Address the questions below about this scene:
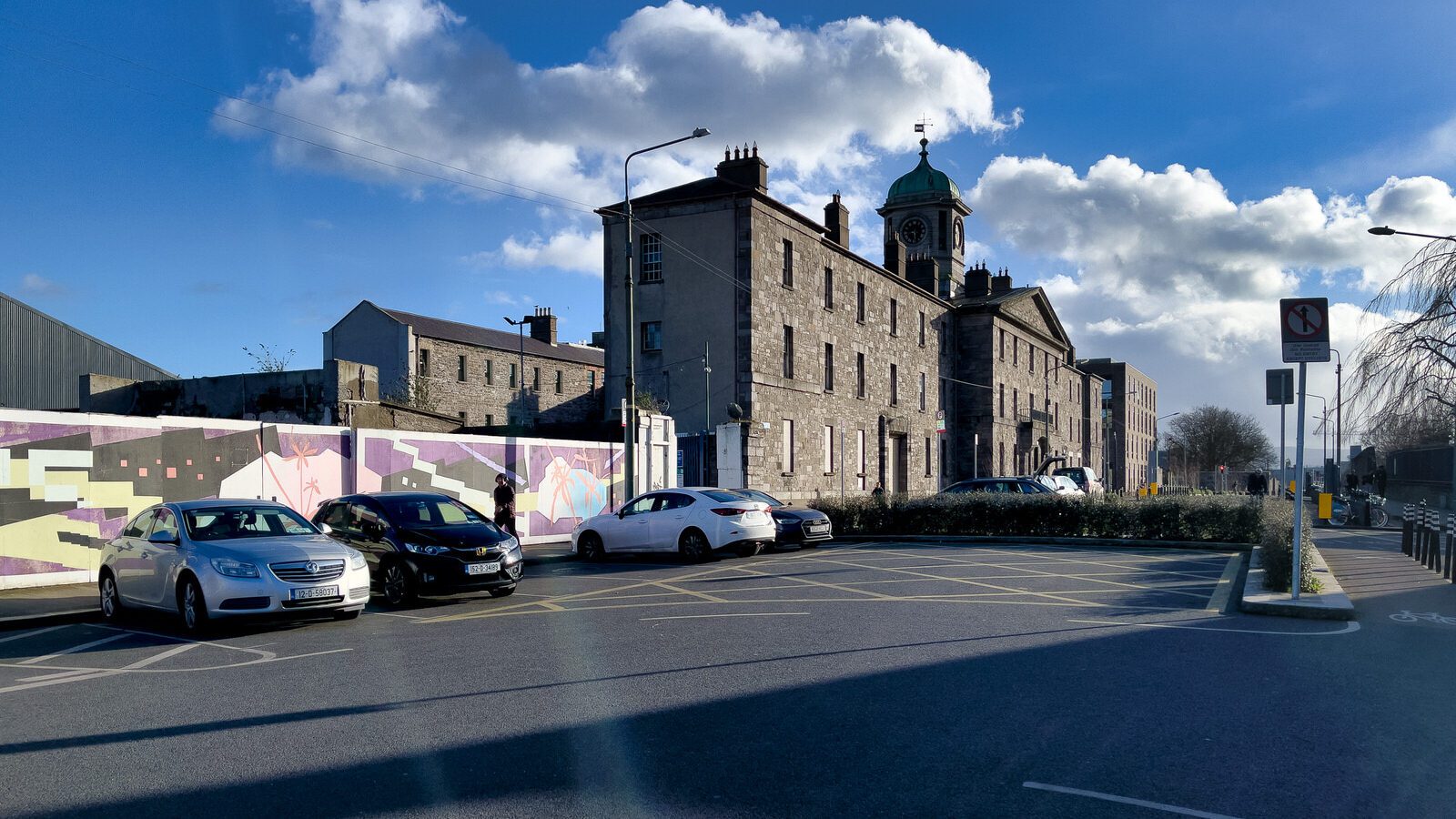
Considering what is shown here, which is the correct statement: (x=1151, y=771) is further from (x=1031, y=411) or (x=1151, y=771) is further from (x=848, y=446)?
(x=1031, y=411)

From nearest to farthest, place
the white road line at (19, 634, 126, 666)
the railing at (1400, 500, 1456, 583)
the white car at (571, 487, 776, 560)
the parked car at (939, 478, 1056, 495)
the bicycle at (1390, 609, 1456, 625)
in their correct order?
the white road line at (19, 634, 126, 666)
the bicycle at (1390, 609, 1456, 625)
the railing at (1400, 500, 1456, 583)
the white car at (571, 487, 776, 560)
the parked car at (939, 478, 1056, 495)

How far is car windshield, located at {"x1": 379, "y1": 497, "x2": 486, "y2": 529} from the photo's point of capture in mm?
13805

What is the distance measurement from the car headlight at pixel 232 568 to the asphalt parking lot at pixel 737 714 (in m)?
0.70

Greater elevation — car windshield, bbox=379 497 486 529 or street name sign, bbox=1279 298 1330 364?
street name sign, bbox=1279 298 1330 364

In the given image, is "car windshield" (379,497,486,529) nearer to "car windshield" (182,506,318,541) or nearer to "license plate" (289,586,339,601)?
"car windshield" (182,506,318,541)

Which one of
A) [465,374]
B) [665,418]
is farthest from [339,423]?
[465,374]

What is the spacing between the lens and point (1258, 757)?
18.8 ft

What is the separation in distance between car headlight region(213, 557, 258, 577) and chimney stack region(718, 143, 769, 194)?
1061 inches

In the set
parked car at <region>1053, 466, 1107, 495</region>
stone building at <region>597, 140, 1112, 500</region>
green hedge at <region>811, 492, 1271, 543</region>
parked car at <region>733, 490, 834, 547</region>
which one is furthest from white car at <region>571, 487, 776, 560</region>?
parked car at <region>1053, 466, 1107, 495</region>

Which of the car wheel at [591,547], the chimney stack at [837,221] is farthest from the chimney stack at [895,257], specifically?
the car wheel at [591,547]

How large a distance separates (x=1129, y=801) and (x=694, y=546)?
13950 mm

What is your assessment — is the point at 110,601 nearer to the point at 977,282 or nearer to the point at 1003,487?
the point at 1003,487

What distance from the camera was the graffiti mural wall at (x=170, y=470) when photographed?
47.0 feet

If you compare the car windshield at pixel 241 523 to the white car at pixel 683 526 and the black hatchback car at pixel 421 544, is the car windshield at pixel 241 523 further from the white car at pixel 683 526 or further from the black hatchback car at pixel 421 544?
the white car at pixel 683 526
